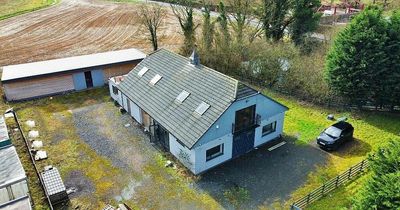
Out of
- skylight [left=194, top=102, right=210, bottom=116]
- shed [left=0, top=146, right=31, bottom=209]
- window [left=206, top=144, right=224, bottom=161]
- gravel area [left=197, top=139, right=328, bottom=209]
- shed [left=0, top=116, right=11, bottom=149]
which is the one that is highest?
skylight [left=194, top=102, right=210, bottom=116]

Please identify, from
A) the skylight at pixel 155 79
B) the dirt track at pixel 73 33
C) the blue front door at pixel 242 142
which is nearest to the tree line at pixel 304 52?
the dirt track at pixel 73 33

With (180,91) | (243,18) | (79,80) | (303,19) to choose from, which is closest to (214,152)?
(180,91)

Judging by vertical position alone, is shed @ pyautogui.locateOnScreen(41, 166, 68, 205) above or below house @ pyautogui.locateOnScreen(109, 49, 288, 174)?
below

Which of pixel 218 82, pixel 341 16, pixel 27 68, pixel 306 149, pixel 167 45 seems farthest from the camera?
pixel 341 16

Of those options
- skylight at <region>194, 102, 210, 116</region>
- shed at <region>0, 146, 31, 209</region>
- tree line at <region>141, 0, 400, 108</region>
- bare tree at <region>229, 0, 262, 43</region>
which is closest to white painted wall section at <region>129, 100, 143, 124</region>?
skylight at <region>194, 102, 210, 116</region>

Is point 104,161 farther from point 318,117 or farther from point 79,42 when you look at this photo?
point 79,42

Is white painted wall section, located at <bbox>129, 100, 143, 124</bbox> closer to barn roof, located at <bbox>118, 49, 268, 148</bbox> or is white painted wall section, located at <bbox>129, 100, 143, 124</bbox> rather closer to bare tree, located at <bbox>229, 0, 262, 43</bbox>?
barn roof, located at <bbox>118, 49, 268, 148</bbox>

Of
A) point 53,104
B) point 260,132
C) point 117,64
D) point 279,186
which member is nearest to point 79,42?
point 117,64

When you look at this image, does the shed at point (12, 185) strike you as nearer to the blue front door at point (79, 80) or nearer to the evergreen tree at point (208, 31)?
the blue front door at point (79, 80)
